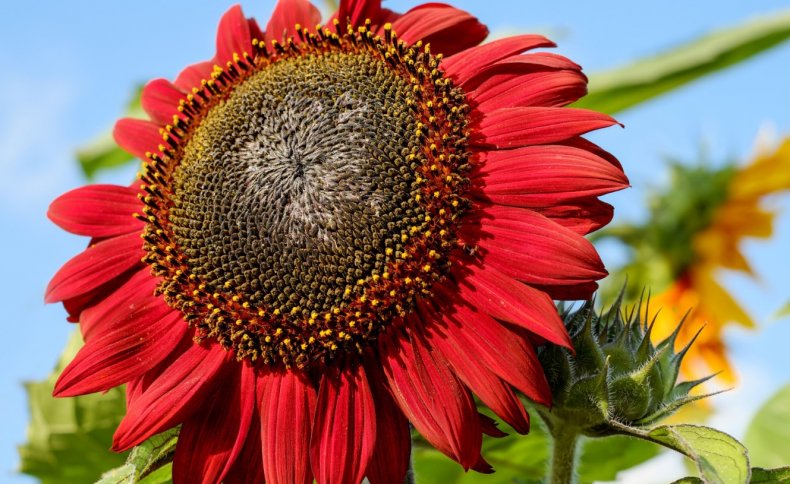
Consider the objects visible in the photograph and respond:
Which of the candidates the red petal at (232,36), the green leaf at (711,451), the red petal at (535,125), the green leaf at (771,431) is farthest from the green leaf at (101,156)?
the green leaf at (711,451)

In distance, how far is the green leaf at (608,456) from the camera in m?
2.04

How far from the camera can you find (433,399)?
131 centimetres

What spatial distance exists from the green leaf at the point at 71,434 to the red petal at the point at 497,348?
84 centimetres

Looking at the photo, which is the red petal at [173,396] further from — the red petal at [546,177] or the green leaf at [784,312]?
the green leaf at [784,312]

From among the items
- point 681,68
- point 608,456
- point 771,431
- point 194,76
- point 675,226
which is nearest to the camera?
point 194,76

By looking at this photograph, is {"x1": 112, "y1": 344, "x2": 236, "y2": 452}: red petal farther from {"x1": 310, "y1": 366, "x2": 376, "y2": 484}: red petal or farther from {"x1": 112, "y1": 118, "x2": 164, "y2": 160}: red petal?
{"x1": 112, "y1": 118, "x2": 164, "y2": 160}: red petal

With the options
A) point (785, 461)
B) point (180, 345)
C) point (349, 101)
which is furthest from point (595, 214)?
point (785, 461)

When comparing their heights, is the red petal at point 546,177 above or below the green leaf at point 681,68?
below

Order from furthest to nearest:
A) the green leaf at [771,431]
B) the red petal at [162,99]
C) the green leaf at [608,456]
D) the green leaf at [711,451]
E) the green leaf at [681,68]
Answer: the green leaf at [681,68] → the green leaf at [771,431] → the green leaf at [608,456] → the red petal at [162,99] → the green leaf at [711,451]

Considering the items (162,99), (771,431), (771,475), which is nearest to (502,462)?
(771,431)

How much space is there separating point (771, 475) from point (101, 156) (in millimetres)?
2180

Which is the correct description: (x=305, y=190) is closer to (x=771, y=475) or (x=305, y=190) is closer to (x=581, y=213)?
(x=581, y=213)

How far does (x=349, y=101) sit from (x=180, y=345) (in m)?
0.44

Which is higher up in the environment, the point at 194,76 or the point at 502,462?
the point at 194,76
